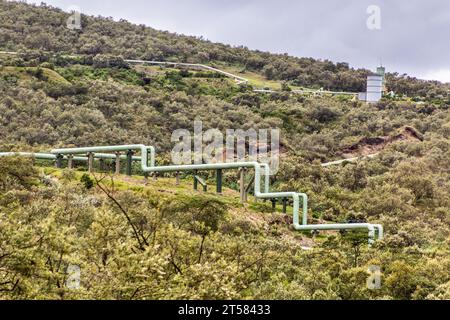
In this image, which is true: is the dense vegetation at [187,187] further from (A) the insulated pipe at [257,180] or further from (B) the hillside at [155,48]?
(A) the insulated pipe at [257,180]

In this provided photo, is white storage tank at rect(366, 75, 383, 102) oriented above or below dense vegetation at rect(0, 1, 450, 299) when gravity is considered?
above

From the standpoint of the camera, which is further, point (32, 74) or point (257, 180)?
point (32, 74)

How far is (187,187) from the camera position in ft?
106

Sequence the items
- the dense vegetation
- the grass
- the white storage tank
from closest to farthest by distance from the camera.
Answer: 1. the dense vegetation
2. the grass
3. the white storage tank

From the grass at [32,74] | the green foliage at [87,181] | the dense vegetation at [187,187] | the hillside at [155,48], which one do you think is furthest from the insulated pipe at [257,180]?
the hillside at [155,48]

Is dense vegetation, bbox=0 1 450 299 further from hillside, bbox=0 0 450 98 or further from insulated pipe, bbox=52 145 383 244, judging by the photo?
insulated pipe, bbox=52 145 383 244

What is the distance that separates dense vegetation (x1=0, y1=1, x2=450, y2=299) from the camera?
10.9 meters

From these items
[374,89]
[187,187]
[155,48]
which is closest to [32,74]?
[155,48]

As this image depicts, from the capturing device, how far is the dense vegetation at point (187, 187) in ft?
35.8

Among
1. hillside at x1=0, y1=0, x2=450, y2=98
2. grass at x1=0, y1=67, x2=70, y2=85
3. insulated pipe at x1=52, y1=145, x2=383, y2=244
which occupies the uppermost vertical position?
hillside at x1=0, y1=0, x2=450, y2=98

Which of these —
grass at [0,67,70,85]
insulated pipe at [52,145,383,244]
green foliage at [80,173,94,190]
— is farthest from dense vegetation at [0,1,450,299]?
insulated pipe at [52,145,383,244]

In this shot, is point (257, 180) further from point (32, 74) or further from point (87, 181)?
point (32, 74)
